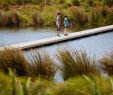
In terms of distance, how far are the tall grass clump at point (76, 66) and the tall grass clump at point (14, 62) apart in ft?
2.64

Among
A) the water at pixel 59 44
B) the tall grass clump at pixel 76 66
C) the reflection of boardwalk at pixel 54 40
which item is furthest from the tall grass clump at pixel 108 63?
the reflection of boardwalk at pixel 54 40

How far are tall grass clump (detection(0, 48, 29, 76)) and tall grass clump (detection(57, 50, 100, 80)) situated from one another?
805 mm

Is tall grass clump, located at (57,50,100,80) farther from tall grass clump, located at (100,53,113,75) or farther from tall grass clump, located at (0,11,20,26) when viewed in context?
tall grass clump, located at (0,11,20,26)

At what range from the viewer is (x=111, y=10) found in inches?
1123

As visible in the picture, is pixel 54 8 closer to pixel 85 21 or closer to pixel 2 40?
pixel 85 21

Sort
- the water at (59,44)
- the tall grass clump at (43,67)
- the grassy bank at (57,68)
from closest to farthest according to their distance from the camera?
1. the grassy bank at (57,68)
2. the tall grass clump at (43,67)
3. the water at (59,44)

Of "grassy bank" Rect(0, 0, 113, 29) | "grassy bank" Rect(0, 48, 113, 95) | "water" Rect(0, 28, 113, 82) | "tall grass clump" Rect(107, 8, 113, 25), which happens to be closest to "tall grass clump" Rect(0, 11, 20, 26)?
"grassy bank" Rect(0, 0, 113, 29)

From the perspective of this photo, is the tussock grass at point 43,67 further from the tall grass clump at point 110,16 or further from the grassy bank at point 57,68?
the tall grass clump at point 110,16

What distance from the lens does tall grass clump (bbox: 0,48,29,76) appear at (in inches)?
381

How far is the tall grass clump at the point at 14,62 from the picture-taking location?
31.8 feet

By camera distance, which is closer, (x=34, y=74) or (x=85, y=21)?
(x=34, y=74)

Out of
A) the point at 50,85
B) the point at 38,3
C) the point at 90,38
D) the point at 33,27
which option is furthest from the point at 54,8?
the point at 50,85

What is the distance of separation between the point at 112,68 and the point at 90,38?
11.2 metres

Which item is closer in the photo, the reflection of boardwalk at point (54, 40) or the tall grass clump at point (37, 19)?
the reflection of boardwalk at point (54, 40)
